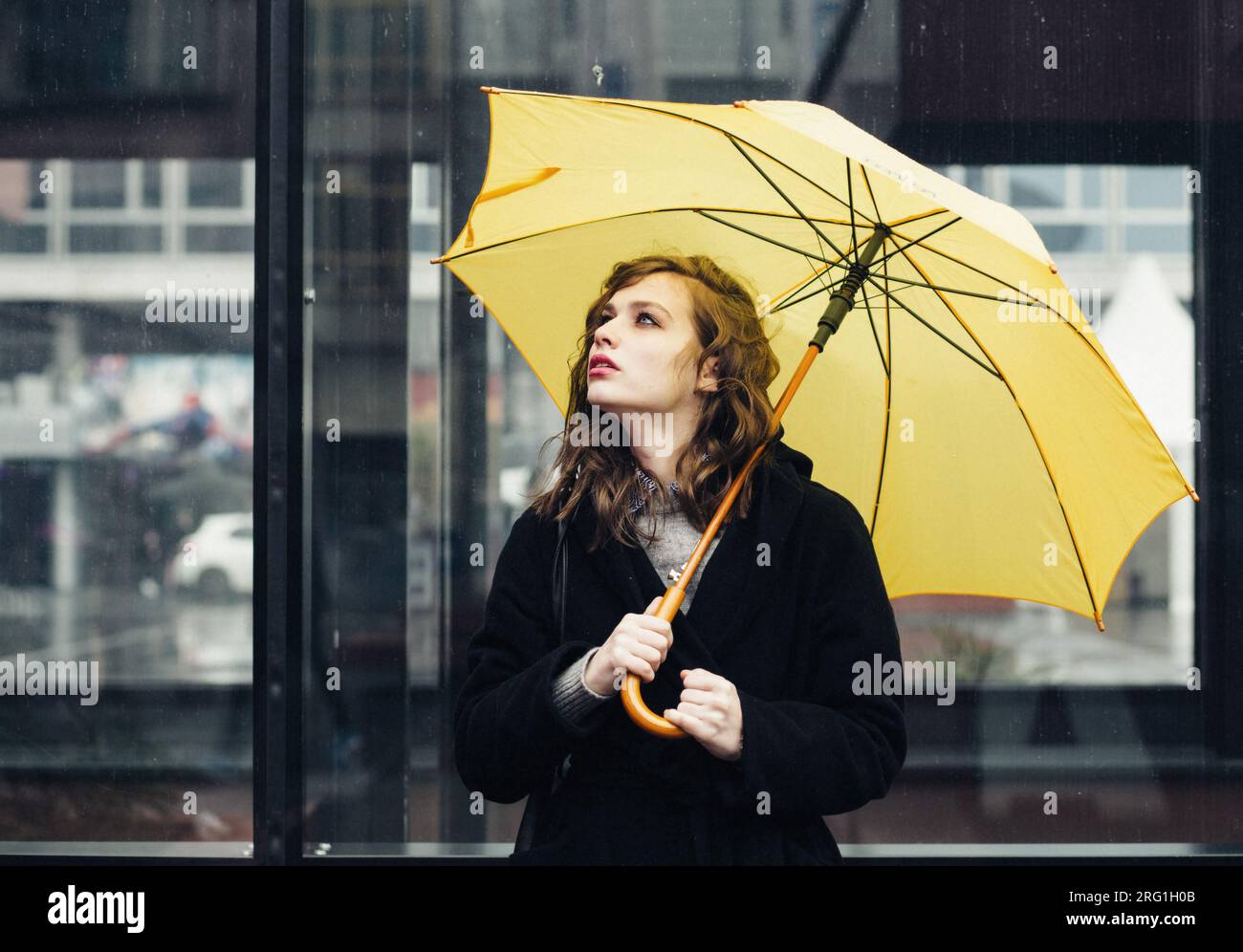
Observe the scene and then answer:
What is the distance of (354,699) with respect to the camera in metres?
4.25

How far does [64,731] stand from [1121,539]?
362cm

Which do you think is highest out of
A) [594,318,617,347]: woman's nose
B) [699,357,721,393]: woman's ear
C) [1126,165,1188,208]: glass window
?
[1126,165,1188,208]: glass window

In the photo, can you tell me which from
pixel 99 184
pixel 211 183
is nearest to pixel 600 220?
pixel 211 183

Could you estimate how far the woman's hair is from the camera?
97.0 inches

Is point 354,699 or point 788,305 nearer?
point 788,305

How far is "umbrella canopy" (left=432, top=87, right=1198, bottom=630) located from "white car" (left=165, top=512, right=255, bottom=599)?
178cm

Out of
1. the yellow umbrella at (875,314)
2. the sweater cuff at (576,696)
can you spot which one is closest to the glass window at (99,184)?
the yellow umbrella at (875,314)

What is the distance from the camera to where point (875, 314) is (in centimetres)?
278

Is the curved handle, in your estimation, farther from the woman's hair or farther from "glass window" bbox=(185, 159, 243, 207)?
"glass window" bbox=(185, 159, 243, 207)

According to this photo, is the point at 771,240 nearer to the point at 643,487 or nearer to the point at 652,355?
the point at 652,355

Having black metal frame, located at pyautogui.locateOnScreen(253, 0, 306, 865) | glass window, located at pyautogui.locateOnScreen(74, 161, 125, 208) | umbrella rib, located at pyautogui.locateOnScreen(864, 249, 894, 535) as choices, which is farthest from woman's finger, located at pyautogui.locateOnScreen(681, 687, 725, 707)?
glass window, located at pyautogui.locateOnScreen(74, 161, 125, 208)

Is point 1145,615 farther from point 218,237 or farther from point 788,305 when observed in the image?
point 218,237

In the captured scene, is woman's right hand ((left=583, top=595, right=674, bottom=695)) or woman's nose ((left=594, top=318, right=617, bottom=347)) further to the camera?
Answer: woman's nose ((left=594, top=318, right=617, bottom=347))
